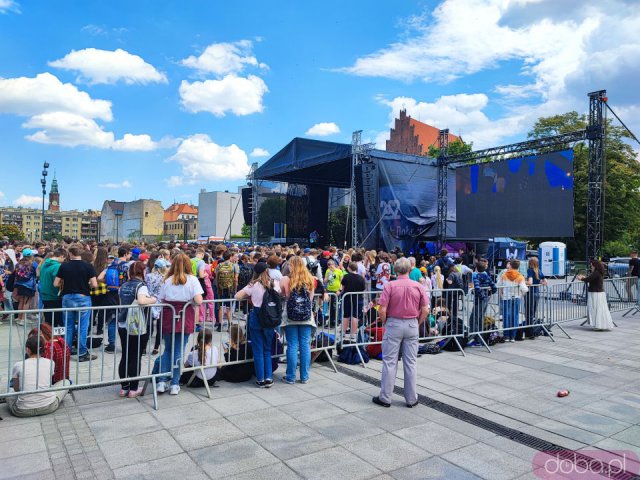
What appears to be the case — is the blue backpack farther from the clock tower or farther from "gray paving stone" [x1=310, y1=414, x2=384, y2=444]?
the clock tower

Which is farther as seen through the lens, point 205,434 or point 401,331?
point 401,331

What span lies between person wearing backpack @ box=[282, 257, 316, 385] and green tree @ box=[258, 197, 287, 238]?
121 ft

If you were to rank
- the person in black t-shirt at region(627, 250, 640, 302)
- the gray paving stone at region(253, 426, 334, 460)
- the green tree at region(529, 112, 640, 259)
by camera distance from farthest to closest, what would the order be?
the green tree at region(529, 112, 640, 259), the person in black t-shirt at region(627, 250, 640, 302), the gray paving stone at region(253, 426, 334, 460)

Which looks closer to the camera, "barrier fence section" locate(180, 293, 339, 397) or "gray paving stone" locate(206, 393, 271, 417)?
"gray paving stone" locate(206, 393, 271, 417)

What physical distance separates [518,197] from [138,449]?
65.4 feet

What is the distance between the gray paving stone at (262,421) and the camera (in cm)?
454

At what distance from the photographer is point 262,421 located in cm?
475

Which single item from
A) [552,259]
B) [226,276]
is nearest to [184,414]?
[226,276]

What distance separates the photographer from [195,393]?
559 centimetres

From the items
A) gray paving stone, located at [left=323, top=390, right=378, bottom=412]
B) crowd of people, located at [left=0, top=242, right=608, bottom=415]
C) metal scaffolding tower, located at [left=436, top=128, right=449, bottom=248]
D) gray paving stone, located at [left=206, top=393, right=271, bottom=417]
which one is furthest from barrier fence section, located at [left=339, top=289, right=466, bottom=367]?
metal scaffolding tower, located at [left=436, top=128, right=449, bottom=248]

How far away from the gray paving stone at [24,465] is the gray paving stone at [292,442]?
1.71 meters

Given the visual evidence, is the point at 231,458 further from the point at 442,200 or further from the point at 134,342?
the point at 442,200

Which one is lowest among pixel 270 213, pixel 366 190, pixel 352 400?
pixel 352 400

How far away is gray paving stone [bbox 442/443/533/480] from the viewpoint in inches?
147
